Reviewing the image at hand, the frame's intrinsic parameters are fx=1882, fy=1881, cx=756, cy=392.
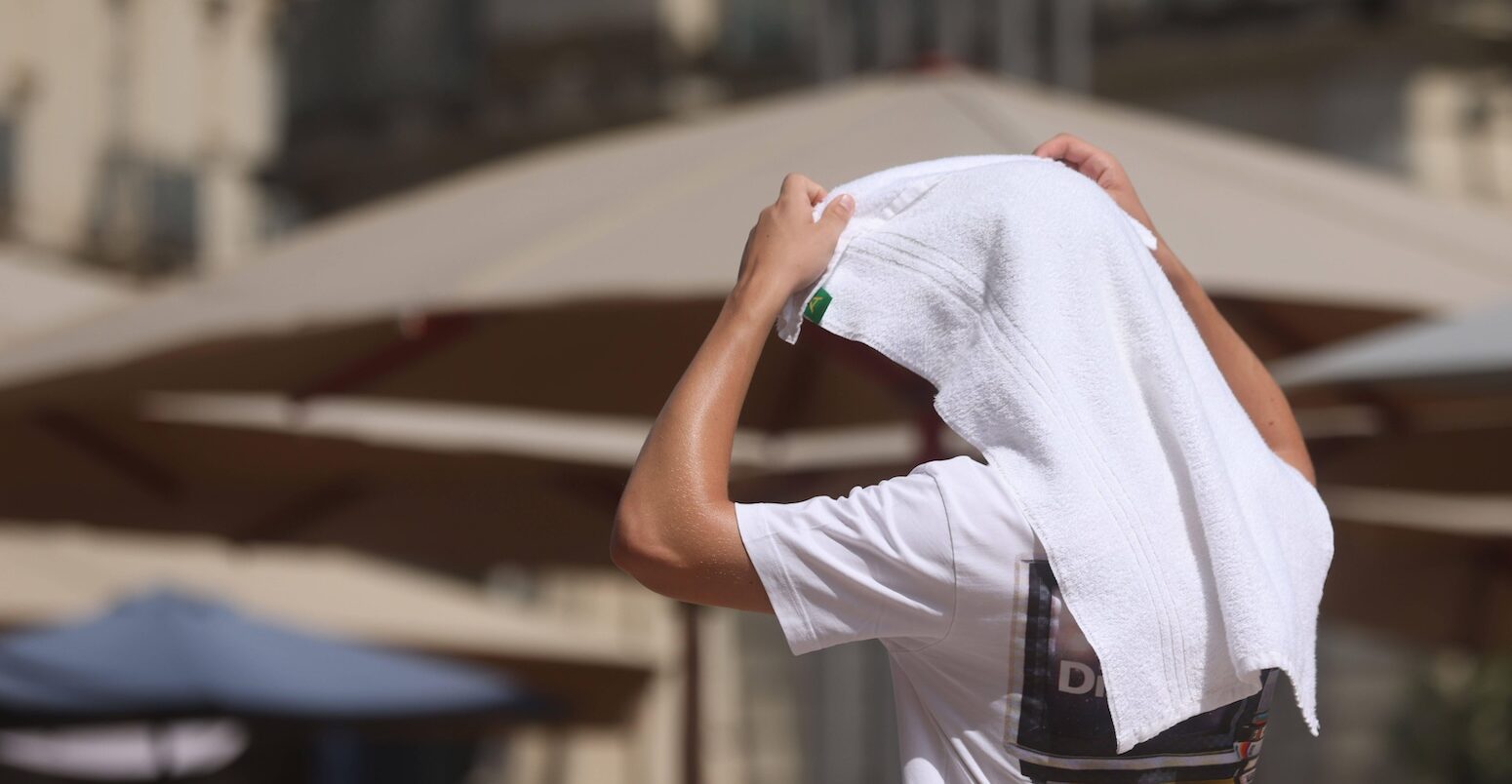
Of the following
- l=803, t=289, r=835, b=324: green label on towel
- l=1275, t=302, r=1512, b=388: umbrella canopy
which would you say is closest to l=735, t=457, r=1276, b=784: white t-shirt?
l=803, t=289, r=835, b=324: green label on towel

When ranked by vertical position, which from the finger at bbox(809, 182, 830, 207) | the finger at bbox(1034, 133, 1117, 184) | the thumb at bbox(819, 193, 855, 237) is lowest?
the thumb at bbox(819, 193, 855, 237)

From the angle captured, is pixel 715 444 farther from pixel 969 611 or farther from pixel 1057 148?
pixel 1057 148

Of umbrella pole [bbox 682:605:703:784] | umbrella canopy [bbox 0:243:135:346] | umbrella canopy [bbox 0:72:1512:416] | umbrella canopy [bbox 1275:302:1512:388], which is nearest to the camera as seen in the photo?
umbrella canopy [bbox 0:72:1512:416]

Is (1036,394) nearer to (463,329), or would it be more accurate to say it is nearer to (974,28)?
(463,329)

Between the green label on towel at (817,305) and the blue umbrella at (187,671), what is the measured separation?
4.34 meters

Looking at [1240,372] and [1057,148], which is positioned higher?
[1057,148]

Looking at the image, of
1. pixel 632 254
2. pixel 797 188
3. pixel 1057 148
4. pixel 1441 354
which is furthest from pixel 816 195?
pixel 1441 354

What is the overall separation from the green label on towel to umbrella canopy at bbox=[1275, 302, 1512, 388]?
1904mm

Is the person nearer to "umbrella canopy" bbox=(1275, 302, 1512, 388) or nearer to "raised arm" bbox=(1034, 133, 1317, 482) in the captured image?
"raised arm" bbox=(1034, 133, 1317, 482)

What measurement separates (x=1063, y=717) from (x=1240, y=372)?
49 centimetres

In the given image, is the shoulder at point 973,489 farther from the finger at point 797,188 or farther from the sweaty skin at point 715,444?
the finger at point 797,188

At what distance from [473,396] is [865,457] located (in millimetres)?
1229

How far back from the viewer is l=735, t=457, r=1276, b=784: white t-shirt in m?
1.50

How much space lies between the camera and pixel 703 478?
1.53 meters
